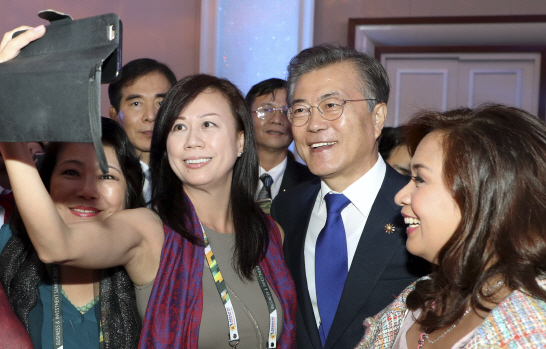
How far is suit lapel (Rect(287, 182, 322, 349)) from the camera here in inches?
77.3

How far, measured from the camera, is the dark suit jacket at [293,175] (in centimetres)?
346

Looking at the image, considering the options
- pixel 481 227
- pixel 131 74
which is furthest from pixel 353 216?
pixel 131 74

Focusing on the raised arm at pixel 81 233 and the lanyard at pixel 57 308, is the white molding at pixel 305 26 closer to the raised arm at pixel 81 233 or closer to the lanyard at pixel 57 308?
the raised arm at pixel 81 233

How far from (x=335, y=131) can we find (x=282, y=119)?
1.37m

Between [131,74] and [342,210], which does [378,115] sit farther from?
[131,74]

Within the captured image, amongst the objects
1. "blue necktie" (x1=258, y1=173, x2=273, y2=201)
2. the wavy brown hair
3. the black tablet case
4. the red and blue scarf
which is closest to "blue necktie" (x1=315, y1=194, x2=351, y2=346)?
the red and blue scarf

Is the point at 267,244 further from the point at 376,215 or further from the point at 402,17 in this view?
the point at 402,17

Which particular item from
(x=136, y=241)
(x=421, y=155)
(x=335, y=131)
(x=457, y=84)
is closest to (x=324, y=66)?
(x=335, y=131)

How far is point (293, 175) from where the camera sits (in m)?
3.52

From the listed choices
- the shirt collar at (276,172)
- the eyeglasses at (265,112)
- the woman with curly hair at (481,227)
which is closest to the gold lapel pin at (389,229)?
the woman with curly hair at (481,227)

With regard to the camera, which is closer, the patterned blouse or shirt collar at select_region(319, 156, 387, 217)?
the patterned blouse

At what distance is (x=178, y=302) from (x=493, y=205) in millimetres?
1007

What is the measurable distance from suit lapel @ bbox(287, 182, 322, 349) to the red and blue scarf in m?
0.06

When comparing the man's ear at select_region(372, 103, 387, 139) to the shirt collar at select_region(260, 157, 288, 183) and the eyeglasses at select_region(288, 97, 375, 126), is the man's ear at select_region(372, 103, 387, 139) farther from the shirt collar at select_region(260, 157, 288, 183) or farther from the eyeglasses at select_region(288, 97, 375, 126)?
the shirt collar at select_region(260, 157, 288, 183)
